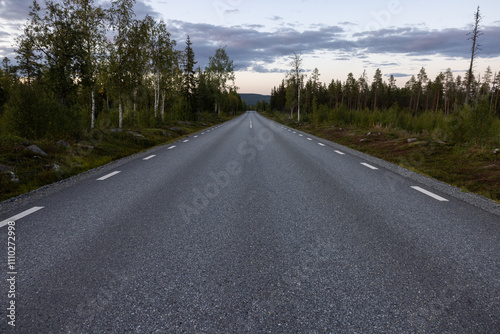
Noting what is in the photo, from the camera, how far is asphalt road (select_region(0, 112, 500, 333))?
2260mm

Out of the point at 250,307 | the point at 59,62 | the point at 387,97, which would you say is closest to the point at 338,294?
the point at 250,307

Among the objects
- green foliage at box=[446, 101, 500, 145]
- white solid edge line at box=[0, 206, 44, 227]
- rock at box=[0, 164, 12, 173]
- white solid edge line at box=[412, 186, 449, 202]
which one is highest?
green foliage at box=[446, 101, 500, 145]

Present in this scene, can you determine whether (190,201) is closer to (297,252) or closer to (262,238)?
(262,238)

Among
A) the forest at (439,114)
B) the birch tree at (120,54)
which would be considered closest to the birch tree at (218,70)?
the forest at (439,114)

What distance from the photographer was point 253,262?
315 cm

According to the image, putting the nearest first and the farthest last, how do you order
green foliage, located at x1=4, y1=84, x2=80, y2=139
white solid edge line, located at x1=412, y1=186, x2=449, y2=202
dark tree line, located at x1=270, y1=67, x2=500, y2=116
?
white solid edge line, located at x1=412, y1=186, x2=449, y2=202
green foliage, located at x1=4, y1=84, x2=80, y2=139
dark tree line, located at x1=270, y1=67, x2=500, y2=116

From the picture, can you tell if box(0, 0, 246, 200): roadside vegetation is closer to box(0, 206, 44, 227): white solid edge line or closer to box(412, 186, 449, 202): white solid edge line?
box(0, 206, 44, 227): white solid edge line

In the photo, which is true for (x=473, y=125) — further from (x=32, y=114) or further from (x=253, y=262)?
(x=32, y=114)

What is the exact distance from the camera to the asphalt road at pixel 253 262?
2.26 m

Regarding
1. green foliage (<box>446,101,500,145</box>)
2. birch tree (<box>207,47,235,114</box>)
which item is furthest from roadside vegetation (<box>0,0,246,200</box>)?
birch tree (<box>207,47,235,114</box>)

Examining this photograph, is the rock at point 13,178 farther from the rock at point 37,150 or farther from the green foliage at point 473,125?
the green foliage at point 473,125

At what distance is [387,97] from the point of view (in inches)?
4082

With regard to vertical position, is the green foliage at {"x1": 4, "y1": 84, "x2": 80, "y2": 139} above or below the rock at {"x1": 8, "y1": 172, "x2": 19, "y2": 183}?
above

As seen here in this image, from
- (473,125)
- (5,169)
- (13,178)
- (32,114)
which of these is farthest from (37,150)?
(473,125)
